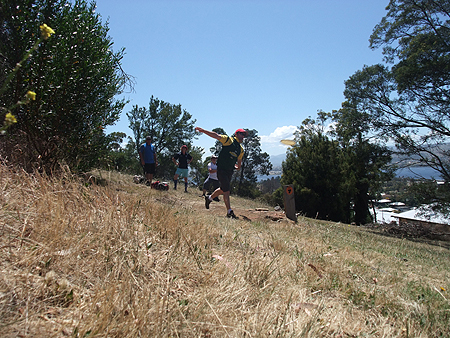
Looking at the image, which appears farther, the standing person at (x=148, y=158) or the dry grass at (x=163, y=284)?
the standing person at (x=148, y=158)

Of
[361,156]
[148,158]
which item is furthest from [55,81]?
[361,156]

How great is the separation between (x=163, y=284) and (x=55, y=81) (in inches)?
186

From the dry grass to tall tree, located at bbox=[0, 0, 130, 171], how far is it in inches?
70.8

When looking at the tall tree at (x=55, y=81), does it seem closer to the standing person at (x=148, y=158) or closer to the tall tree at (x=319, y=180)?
the standing person at (x=148, y=158)

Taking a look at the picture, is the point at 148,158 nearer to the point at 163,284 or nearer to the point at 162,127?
the point at 163,284

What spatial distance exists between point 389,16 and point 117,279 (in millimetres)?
18740

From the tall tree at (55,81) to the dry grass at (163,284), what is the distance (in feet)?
5.90

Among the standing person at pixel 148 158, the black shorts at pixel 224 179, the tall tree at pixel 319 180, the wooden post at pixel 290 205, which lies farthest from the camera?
the tall tree at pixel 319 180

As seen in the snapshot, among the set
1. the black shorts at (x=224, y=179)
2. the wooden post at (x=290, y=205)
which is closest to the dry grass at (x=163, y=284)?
the black shorts at (x=224, y=179)

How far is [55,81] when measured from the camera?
5.14m

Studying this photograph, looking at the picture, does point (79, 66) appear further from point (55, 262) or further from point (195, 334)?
point (195, 334)

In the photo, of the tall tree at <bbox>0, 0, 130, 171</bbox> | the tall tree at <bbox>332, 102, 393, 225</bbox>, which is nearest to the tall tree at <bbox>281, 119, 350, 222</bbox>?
the tall tree at <bbox>332, 102, 393, 225</bbox>

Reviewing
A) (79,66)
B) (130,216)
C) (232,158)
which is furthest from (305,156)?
(130,216)

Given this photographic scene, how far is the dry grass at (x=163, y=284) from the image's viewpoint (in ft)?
5.29
